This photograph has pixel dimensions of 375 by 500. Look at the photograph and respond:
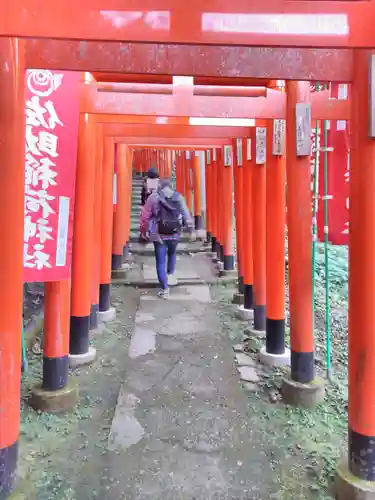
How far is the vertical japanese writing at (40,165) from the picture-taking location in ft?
10.8

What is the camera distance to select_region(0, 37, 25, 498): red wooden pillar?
2.39 metres

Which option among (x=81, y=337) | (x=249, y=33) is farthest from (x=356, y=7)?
(x=81, y=337)

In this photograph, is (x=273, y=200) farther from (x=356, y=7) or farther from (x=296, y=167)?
(x=356, y=7)

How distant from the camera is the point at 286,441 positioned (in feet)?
11.4

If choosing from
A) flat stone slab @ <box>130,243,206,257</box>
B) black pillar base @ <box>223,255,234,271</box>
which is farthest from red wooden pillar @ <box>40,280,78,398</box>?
flat stone slab @ <box>130,243,206,257</box>

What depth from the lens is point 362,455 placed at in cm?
262

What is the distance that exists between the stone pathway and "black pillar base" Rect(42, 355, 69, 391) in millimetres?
530

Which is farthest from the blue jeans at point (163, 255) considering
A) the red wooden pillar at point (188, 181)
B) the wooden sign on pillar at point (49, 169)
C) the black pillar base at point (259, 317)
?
the red wooden pillar at point (188, 181)

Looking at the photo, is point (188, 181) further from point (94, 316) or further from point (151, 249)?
point (94, 316)

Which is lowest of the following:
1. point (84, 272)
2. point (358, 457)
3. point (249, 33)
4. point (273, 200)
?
point (358, 457)

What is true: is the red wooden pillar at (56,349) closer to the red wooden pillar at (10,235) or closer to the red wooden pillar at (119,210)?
the red wooden pillar at (10,235)

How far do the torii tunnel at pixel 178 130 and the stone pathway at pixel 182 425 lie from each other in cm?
53

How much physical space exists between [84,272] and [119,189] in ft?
17.0

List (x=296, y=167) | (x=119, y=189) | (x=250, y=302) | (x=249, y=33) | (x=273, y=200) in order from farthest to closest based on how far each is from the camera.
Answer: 1. (x=119, y=189)
2. (x=250, y=302)
3. (x=273, y=200)
4. (x=296, y=167)
5. (x=249, y=33)
